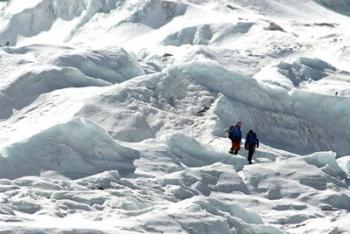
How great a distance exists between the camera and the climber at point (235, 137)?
97.9 ft

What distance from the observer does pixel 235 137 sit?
2992cm

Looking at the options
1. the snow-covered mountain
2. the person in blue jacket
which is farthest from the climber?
the snow-covered mountain

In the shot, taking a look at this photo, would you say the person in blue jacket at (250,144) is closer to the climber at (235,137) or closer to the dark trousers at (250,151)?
the dark trousers at (250,151)

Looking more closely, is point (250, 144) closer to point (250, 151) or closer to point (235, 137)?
point (250, 151)

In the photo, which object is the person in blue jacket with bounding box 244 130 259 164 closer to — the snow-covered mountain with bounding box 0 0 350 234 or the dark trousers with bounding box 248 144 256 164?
the dark trousers with bounding box 248 144 256 164

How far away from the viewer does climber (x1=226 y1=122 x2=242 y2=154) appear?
2984cm

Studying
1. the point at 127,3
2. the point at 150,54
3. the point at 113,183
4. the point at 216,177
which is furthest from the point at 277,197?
the point at 127,3

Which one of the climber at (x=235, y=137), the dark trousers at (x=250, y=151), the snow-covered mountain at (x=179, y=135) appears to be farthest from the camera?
the climber at (x=235, y=137)

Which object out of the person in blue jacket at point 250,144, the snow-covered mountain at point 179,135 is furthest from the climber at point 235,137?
the snow-covered mountain at point 179,135

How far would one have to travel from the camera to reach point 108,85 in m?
35.5

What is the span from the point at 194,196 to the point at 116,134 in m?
5.48

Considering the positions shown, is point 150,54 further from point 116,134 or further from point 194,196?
point 194,196

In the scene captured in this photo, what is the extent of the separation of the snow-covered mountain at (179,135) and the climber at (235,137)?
0.36m

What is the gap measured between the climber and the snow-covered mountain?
363 millimetres
